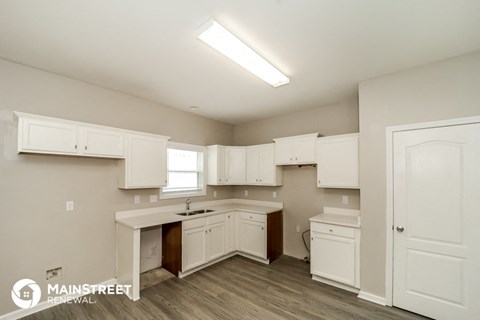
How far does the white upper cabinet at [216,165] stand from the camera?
4.26 metres

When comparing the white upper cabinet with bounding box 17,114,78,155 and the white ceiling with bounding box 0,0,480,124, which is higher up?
the white ceiling with bounding box 0,0,480,124

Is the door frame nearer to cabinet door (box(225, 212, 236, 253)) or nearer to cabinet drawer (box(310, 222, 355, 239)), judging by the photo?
cabinet drawer (box(310, 222, 355, 239))

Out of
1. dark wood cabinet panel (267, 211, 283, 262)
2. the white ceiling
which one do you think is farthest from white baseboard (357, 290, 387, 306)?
the white ceiling

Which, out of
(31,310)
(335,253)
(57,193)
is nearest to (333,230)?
(335,253)

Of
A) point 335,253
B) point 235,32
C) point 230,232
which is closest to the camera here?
point 235,32

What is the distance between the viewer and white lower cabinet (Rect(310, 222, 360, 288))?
9.09 feet

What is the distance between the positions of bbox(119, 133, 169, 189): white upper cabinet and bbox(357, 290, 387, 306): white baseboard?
3.10 metres

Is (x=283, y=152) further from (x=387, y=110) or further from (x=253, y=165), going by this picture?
(x=387, y=110)

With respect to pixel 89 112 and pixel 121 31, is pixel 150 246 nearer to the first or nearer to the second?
pixel 89 112

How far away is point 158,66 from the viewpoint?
240cm

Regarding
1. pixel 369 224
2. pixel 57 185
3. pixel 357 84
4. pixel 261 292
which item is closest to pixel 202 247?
pixel 261 292

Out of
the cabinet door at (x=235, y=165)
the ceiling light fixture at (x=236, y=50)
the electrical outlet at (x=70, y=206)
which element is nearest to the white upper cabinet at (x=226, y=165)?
the cabinet door at (x=235, y=165)

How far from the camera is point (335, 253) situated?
2928 mm

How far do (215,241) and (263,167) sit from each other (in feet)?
5.36
